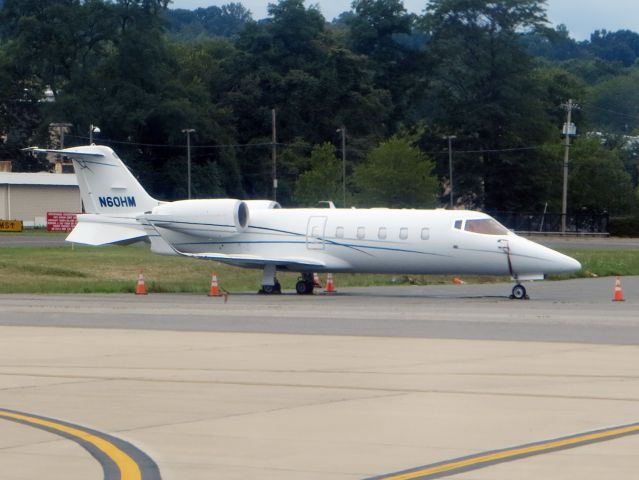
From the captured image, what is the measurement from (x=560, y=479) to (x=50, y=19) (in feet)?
310

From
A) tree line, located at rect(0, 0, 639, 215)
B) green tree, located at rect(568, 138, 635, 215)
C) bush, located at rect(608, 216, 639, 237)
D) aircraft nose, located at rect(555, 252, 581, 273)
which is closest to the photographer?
aircraft nose, located at rect(555, 252, 581, 273)

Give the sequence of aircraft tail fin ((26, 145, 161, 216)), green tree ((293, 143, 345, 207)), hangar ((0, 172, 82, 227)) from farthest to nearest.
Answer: hangar ((0, 172, 82, 227)) → green tree ((293, 143, 345, 207)) → aircraft tail fin ((26, 145, 161, 216))

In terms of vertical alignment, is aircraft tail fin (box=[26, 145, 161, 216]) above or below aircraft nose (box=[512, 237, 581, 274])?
above

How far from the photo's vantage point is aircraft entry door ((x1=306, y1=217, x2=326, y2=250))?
112 ft

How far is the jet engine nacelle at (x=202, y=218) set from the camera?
35.0 meters

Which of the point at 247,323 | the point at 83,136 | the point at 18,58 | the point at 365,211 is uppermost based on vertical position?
the point at 18,58

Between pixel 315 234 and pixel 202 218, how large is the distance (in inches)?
140

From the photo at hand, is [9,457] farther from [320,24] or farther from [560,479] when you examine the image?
[320,24]

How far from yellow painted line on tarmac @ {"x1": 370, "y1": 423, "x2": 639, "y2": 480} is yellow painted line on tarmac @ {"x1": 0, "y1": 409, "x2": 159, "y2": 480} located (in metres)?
1.99

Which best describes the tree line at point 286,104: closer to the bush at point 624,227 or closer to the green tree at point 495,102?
the green tree at point 495,102

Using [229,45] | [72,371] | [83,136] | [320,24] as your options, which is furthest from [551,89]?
[72,371]

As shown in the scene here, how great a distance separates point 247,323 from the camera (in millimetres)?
24141

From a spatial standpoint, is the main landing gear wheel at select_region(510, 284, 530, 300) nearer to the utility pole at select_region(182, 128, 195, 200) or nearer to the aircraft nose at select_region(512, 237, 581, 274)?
the aircraft nose at select_region(512, 237, 581, 274)

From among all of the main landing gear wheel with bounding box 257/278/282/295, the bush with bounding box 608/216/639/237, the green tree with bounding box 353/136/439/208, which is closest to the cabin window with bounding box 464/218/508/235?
the main landing gear wheel with bounding box 257/278/282/295
